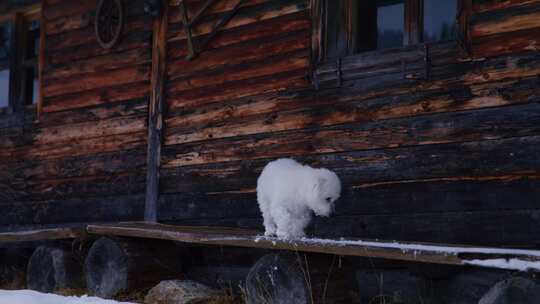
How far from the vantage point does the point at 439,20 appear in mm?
5465

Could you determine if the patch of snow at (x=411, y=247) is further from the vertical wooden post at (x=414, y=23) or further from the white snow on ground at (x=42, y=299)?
the vertical wooden post at (x=414, y=23)

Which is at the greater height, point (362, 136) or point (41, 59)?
point (41, 59)

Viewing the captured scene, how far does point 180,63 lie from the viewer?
22.8 feet

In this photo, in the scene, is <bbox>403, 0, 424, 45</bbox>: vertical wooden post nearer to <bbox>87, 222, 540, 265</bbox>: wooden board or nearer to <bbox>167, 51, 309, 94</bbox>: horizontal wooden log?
<bbox>167, 51, 309, 94</bbox>: horizontal wooden log

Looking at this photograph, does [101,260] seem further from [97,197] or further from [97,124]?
[97,124]

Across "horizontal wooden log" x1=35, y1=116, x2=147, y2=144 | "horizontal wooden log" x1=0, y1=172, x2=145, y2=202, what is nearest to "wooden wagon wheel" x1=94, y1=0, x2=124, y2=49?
"horizontal wooden log" x1=35, y1=116, x2=147, y2=144

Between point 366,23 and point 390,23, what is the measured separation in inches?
8.9

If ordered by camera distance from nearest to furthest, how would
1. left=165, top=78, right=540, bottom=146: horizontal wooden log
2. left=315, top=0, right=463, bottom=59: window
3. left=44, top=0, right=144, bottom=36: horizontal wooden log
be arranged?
left=165, top=78, right=540, bottom=146: horizontal wooden log < left=315, top=0, right=463, bottom=59: window < left=44, top=0, right=144, bottom=36: horizontal wooden log

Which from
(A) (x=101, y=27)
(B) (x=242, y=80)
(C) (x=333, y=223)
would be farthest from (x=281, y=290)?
(A) (x=101, y=27)

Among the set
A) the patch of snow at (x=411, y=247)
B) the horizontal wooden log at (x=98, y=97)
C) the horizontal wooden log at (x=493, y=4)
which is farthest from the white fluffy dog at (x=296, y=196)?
the horizontal wooden log at (x=98, y=97)

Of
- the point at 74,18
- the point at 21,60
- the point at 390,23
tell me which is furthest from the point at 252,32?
the point at 21,60

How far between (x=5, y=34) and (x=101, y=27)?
206 centimetres

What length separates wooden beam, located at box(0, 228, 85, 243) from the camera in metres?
6.26

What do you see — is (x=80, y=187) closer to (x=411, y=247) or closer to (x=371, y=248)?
(x=371, y=248)
